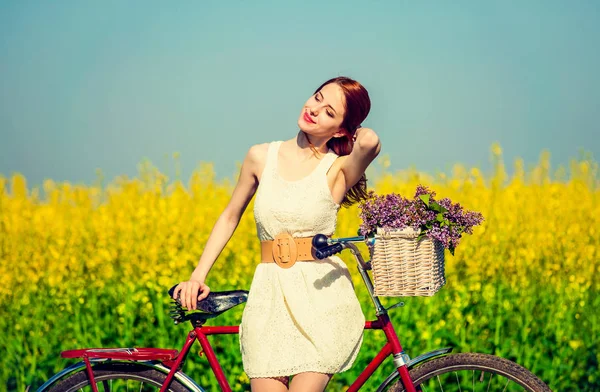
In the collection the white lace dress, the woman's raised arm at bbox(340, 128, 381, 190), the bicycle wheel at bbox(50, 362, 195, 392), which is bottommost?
the bicycle wheel at bbox(50, 362, 195, 392)

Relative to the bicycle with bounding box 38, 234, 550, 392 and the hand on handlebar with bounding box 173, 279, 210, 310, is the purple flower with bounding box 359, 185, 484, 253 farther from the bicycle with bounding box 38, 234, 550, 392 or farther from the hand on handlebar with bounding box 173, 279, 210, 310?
the hand on handlebar with bounding box 173, 279, 210, 310

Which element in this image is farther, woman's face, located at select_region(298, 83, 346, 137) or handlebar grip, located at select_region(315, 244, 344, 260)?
woman's face, located at select_region(298, 83, 346, 137)

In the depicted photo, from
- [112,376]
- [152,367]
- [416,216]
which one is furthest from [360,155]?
[112,376]

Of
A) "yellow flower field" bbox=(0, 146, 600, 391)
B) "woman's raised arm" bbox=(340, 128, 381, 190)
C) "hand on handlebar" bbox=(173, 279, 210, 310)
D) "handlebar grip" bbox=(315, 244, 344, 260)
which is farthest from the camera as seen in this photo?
"yellow flower field" bbox=(0, 146, 600, 391)

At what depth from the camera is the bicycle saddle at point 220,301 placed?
3426 mm

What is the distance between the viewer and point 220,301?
11.3 ft

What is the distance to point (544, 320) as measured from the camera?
574 centimetres

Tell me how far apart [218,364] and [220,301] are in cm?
31

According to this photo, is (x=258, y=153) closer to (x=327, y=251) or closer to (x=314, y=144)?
(x=314, y=144)

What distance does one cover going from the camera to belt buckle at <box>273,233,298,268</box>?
3312 mm

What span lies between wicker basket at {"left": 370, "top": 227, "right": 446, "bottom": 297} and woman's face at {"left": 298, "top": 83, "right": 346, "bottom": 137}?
50 cm

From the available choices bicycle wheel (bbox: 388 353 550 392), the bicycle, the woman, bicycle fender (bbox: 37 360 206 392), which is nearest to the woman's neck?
the woman

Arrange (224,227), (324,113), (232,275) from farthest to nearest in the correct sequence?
(232,275), (224,227), (324,113)

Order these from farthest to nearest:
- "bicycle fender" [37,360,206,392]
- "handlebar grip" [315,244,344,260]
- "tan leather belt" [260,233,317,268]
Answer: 1. "bicycle fender" [37,360,206,392]
2. "tan leather belt" [260,233,317,268]
3. "handlebar grip" [315,244,344,260]
